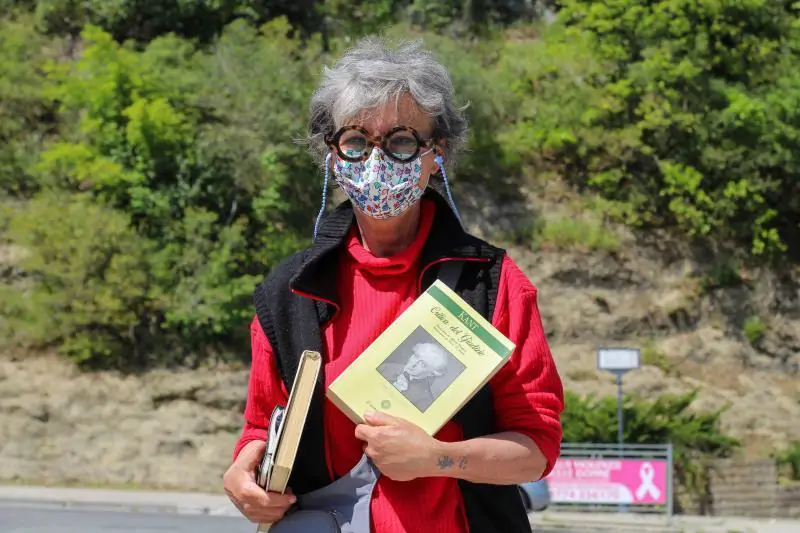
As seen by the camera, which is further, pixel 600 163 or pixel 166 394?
pixel 600 163

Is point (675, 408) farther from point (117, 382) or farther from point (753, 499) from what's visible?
point (117, 382)

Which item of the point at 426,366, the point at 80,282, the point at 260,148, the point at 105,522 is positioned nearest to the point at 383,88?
the point at 426,366

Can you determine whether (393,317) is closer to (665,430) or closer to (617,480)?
(617,480)

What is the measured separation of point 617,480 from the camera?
63.4 feet

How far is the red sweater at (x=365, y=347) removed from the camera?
2607 millimetres

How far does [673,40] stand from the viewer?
29.5 meters

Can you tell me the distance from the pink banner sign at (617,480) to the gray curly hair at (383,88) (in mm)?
16939

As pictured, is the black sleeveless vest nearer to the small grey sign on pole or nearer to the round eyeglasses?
the round eyeglasses

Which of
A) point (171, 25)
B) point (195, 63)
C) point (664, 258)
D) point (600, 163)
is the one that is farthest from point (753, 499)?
point (171, 25)

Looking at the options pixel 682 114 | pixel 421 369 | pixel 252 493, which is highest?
pixel 421 369

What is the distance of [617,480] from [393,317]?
56.6 feet

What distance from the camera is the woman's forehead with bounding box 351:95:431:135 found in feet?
9.05

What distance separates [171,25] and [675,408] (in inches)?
708

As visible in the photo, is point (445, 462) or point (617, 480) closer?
point (445, 462)
